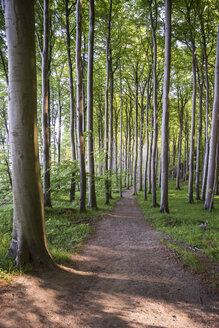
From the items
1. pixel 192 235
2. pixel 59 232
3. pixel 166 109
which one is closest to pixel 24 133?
pixel 59 232

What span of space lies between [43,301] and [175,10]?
1626 cm

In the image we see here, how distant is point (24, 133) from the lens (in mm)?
3004

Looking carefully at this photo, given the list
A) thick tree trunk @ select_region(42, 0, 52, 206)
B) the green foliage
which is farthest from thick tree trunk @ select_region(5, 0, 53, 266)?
thick tree trunk @ select_region(42, 0, 52, 206)

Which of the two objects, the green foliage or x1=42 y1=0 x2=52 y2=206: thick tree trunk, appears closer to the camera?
the green foliage

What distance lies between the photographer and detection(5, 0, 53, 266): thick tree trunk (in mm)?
2861

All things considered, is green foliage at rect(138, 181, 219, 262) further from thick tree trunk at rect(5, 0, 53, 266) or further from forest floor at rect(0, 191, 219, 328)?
thick tree trunk at rect(5, 0, 53, 266)

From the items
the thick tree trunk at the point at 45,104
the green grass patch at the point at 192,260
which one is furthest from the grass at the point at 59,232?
the green grass patch at the point at 192,260

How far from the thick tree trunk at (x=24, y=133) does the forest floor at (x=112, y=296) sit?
64 cm

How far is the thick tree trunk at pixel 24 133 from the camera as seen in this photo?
2.86 metres

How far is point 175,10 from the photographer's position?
454 inches

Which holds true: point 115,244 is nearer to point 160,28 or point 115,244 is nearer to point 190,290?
point 190,290

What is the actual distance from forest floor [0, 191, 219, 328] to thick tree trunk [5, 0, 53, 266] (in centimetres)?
64

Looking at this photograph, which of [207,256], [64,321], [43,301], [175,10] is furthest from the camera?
[175,10]

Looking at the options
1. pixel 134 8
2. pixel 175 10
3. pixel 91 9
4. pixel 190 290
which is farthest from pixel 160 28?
pixel 190 290
